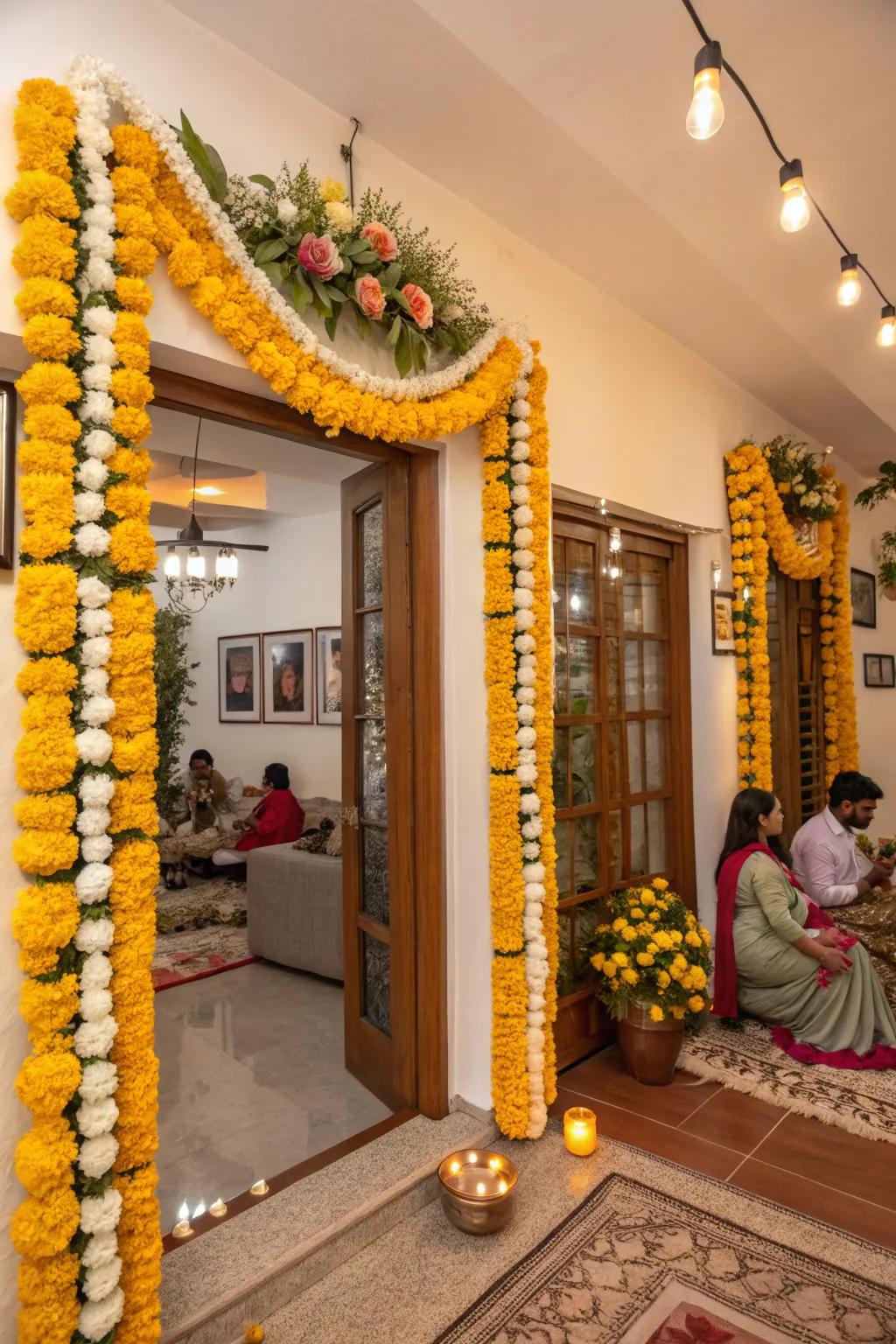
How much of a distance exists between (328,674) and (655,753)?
10.9 ft

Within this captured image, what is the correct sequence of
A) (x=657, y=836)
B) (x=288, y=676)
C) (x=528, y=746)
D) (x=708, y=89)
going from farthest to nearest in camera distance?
(x=288, y=676), (x=657, y=836), (x=528, y=746), (x=708, y=89)

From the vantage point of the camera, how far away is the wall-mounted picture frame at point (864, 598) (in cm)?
611

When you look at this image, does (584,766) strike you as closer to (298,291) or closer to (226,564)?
(298,291)

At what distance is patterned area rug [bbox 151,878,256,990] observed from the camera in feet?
15.0

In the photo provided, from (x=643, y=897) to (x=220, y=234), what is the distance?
2.86 m

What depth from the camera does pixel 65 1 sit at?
1791 millimetres

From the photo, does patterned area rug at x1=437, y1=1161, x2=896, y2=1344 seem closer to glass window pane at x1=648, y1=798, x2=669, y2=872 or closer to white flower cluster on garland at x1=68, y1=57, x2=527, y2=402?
glass window pane at x1=648, y1=798, x2=669, y2=872

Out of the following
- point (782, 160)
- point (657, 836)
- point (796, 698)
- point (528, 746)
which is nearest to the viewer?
point (782, 160)

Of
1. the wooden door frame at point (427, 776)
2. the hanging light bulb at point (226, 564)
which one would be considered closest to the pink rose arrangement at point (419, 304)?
the wooden door frame at point (427, 776)

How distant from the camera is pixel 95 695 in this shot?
1704 mm

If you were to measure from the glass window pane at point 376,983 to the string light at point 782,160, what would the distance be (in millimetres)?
2659

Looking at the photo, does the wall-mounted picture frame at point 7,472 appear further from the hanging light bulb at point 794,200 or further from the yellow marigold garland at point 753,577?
the yellow marigold garland at point 753,577

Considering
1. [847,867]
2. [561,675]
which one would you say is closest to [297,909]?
[561,675]

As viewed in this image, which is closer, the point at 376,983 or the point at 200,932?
the point at 376,983
